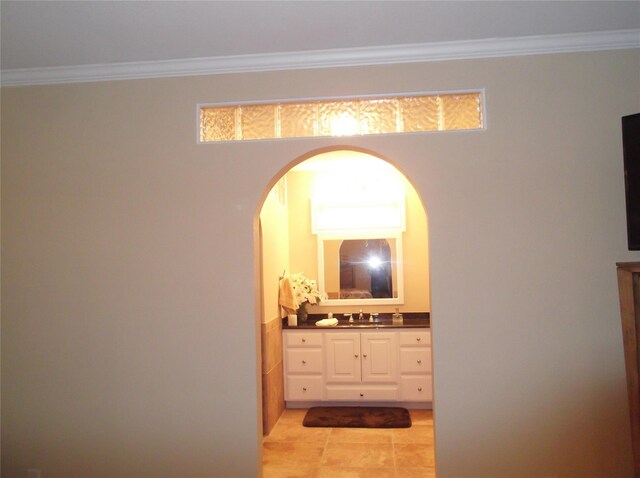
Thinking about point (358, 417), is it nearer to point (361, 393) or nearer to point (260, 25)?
point (361, 393)

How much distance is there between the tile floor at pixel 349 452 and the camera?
3209mm

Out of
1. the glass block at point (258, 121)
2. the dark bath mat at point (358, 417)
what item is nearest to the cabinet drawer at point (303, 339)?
the dark bath mat at point (358, 417)

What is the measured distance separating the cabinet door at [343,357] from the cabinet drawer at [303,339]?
5.7 inches

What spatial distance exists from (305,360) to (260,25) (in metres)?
3.27

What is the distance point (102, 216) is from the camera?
2602mm

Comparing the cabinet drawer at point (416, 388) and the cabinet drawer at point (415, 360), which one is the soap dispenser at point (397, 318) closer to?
the cabinet drawer at point (415, 360)

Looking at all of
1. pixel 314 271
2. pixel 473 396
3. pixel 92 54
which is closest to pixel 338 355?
pixel 314 271

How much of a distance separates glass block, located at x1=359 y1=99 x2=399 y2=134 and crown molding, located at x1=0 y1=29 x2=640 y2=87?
0.21 meters

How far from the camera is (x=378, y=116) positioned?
2.51m

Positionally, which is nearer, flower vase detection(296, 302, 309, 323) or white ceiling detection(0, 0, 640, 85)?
white ceiling detection(0, 0, 640, 85)

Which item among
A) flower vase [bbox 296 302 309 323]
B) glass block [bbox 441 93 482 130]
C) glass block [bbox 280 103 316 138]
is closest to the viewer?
glass block [bbox 441 93 482 130]

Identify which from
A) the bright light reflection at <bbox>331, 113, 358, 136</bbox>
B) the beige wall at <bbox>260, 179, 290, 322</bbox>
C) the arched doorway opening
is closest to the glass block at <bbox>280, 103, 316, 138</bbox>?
the bright light reflection at <bbox>331, 113, 358, 136</bbox>

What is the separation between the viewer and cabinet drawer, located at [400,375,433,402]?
4.37m

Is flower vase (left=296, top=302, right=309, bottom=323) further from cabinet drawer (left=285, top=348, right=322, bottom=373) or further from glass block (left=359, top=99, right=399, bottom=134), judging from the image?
glass block (left=359, top=99, right=399, bottom=134)
